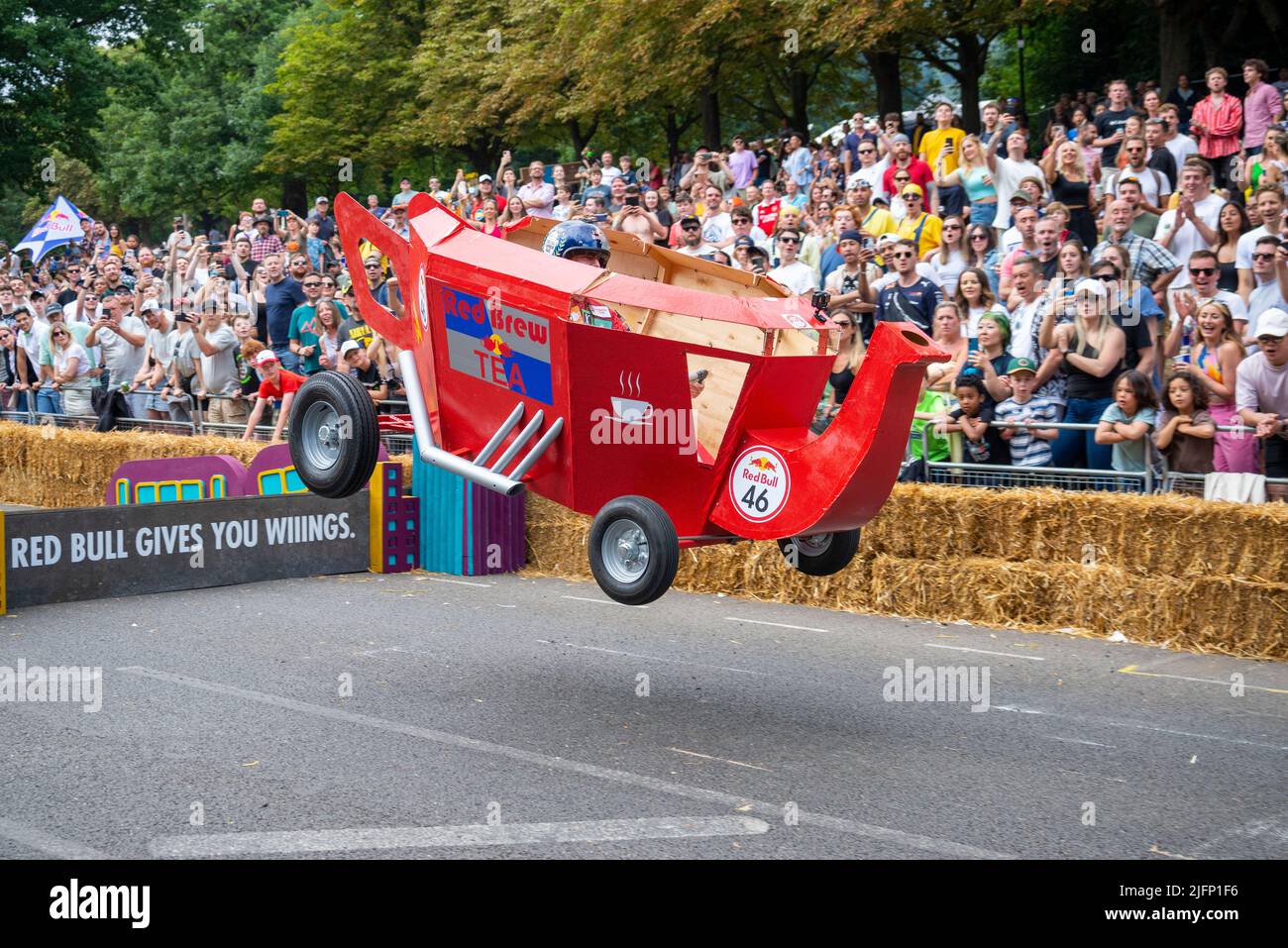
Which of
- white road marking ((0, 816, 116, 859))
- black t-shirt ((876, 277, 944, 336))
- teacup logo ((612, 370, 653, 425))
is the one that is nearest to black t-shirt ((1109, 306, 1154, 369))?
black t-shirt ((876, 277, 944, 336))

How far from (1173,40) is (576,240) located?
16.8 metres

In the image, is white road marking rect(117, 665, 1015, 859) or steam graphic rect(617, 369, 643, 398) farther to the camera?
steam graphic rect(617, 369, 643, 398)

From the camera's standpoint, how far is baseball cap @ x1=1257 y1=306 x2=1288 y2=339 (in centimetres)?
1042

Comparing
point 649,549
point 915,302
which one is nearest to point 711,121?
point 915,302

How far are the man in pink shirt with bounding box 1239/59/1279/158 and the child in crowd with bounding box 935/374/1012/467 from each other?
5353mm

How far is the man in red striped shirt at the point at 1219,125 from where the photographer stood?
50.0 feet

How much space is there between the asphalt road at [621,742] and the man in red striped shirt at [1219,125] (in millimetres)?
7285

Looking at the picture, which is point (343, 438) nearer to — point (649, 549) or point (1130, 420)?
point (649, 549)

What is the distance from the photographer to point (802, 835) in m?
6.31

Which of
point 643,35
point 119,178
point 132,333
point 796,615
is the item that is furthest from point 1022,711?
point 119,178

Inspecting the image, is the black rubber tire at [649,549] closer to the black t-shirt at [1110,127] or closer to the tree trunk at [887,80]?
the black t-shirt at [1110,127]

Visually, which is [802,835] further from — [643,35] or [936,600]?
[643,35]

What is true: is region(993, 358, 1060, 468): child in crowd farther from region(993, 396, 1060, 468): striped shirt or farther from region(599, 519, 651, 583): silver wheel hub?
region(599, 519, 651, 583): silver wheel hub

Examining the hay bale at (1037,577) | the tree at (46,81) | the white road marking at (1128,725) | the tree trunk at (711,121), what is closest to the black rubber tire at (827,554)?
the white road marking at (1128,725)
